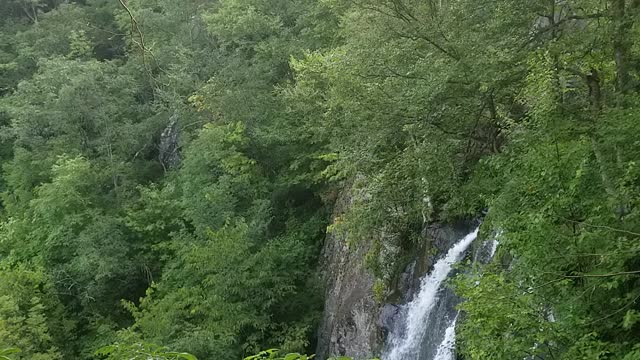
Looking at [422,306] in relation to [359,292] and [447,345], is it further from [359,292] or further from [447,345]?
[359,292]

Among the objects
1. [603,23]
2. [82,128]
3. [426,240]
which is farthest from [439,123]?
[82,128]

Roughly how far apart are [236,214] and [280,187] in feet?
4.79

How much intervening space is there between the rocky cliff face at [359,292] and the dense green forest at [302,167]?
1.26ft

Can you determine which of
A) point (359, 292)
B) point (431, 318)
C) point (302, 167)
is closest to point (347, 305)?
point (359, 292)

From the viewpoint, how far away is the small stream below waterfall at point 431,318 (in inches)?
361

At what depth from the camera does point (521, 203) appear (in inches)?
242

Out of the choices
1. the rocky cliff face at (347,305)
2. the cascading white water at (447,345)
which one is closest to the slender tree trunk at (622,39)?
the cascading white water at (447,345)

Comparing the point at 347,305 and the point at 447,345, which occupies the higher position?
the point at 447,345

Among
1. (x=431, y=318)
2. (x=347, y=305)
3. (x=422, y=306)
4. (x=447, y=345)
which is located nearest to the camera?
(x=447, y=345)

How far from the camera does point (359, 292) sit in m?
12.3

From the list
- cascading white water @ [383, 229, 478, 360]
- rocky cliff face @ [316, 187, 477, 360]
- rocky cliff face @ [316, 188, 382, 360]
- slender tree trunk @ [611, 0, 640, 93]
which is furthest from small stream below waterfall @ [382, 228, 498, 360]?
slender tree trunk @ [611, 0, 640, 93]

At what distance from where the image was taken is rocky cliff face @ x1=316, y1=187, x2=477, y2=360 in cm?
1052

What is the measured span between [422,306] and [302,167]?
7457 millimetres

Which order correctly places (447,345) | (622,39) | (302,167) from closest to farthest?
(622,39) < (447,345) < (302,167)
